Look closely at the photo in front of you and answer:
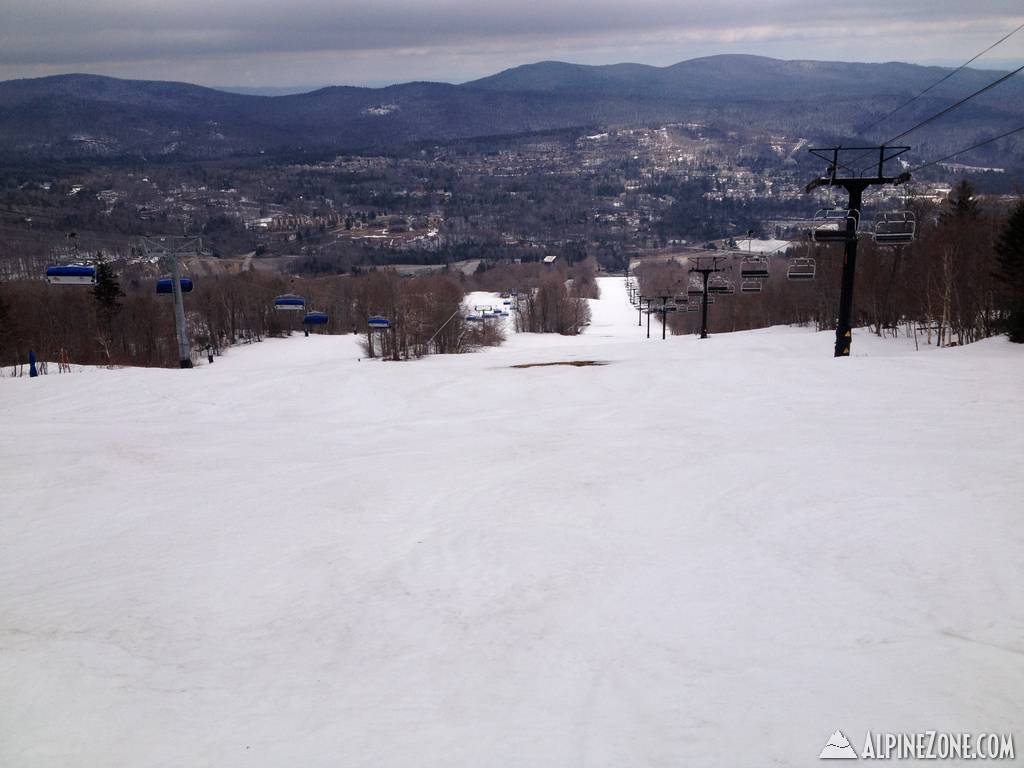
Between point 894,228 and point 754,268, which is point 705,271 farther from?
point 894,228

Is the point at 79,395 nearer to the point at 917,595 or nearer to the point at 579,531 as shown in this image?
the point at 579,531

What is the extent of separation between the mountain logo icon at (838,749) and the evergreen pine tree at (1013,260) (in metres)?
19.7

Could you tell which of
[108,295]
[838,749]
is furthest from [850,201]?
[108,295]

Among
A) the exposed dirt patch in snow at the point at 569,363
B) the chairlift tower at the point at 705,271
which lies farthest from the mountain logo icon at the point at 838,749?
the chairlift tower at the point at 705,271

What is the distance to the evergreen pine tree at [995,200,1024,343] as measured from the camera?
834 inches

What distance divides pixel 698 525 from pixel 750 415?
227 inches

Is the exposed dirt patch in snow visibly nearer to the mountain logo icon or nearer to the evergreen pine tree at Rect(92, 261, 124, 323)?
the mountain logo icon

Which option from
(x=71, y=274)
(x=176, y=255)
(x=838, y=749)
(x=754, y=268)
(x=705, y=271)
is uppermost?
(x=176, y=255)

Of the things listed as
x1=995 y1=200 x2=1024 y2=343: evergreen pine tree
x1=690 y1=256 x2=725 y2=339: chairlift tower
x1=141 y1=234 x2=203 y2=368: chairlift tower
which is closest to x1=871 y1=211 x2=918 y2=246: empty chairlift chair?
x1=995 y1=200 x2=1024 y2=343: evergreen pine tree

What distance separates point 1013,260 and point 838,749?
23.4 meters

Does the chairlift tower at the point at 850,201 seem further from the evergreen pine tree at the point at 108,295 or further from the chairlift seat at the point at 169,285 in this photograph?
the evergreen pine tree at the point at 108,295

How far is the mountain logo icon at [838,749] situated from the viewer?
476 cm

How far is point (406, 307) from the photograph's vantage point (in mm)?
41844

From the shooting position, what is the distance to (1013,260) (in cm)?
2270
